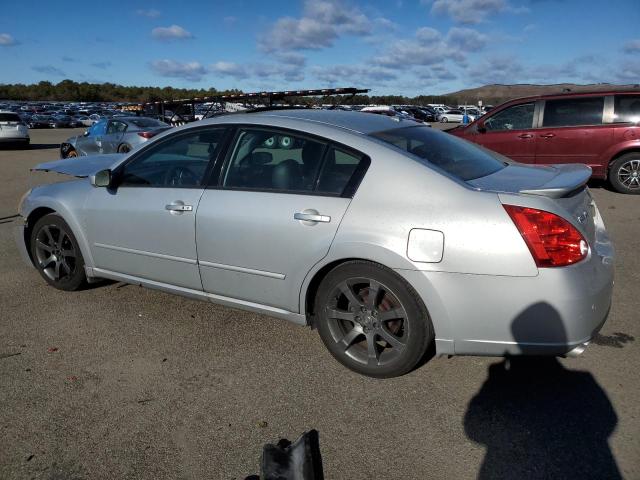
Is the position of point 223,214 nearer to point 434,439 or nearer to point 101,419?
point 101,419

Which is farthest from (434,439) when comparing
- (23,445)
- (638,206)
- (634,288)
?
(638,206)

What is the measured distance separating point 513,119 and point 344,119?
7419mm

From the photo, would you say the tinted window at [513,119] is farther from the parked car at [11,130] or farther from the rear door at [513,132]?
the parked car at [11,130]

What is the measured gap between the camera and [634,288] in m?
4.68

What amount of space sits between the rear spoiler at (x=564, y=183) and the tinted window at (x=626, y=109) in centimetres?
681

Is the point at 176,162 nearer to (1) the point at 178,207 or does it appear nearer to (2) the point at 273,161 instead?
(1) the point at 178,207

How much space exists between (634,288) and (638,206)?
180 inches

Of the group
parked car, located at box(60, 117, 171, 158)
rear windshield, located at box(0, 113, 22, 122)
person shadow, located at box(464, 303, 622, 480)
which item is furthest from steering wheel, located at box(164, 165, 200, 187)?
rear windshield, located at box(0, 113, 22, 122)

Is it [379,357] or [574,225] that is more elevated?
[574,225]

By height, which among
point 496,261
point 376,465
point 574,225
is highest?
point 574,225

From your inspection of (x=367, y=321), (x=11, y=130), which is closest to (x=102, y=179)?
(x=367, y=321)

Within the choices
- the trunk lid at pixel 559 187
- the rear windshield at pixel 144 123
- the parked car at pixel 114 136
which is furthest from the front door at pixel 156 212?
the rear windshield at pixel 144 123

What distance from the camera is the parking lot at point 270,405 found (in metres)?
→ 2.52

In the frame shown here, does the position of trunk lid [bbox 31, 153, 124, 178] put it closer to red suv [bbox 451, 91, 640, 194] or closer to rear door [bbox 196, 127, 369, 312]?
rear door [bbox 196, 127, 369, 312]
